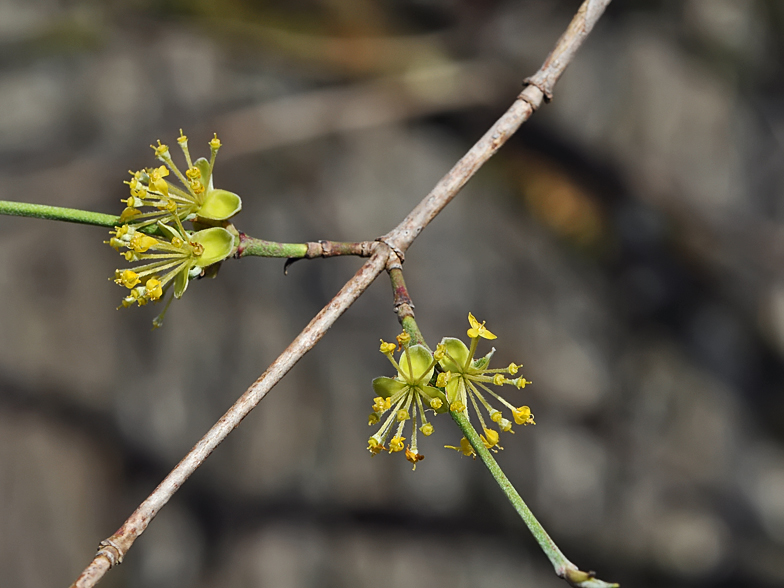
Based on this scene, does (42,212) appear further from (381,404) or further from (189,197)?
(381,404)

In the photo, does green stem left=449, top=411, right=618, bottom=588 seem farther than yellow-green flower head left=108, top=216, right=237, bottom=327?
No

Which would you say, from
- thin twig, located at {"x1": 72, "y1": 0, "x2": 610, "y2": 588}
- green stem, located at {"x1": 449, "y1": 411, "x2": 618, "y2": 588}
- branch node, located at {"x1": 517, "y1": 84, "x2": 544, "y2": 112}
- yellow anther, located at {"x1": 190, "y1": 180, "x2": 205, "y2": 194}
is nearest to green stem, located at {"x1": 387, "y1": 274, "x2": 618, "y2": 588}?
green stem, located at {"x1": 449, "y1": 411, "x2": 618, "y2": 588}

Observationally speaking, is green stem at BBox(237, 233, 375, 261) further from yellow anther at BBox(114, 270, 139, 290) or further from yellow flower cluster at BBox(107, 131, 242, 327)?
yellow anther at BBox(114, 270, 139, 290)

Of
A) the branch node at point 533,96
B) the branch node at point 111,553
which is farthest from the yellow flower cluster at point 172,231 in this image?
the branch node at point 533,96

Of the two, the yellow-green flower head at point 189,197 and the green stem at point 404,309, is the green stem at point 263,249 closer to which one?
the yellow-green flower head at point 189,197

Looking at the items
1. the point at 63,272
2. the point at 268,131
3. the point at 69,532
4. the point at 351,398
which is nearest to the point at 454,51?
the point at 268,131
